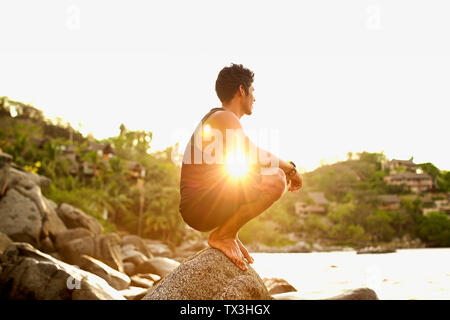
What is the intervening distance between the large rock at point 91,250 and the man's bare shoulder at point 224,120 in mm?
13898

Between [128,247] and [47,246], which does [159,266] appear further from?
[128,247]

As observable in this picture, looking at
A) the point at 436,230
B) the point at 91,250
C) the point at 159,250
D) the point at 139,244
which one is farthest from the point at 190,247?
the point at 436,230

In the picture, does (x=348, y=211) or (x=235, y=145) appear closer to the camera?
(x=235, y=145)

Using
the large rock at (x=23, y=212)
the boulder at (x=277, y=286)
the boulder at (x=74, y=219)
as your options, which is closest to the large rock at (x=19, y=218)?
the large rock at (x=23, y=212)

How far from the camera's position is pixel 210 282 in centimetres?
379

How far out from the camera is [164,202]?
46.2 meters

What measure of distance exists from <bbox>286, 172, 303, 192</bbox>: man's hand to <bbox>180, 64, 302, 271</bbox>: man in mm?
246

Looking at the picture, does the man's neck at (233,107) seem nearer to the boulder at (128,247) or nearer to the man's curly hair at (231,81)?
the man's curly hair at (231,81)

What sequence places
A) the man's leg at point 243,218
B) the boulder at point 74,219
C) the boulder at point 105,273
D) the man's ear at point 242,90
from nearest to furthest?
the man's leg at point 243,218
the man's ear at point 242,90
the boulder at point 105,273
the boulder at point 74,219

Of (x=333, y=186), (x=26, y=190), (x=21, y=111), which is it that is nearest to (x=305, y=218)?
(x=333, y=186)

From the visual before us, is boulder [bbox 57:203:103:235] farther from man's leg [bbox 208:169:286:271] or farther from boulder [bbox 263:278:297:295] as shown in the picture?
man's leg [bbox 208:169:286:271]

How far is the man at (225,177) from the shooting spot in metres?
3.63
